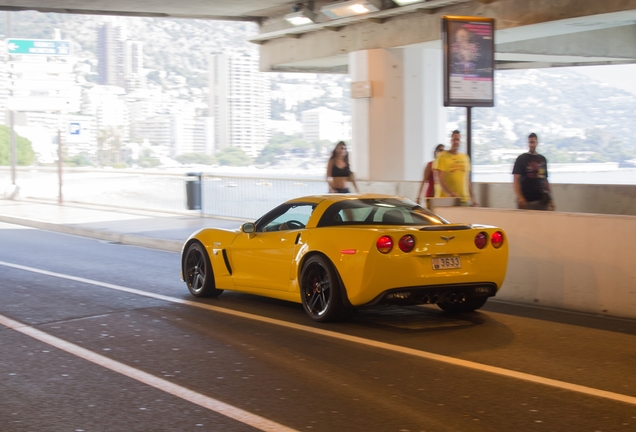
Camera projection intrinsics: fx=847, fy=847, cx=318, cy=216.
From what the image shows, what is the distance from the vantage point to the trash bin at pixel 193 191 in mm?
21938

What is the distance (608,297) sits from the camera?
8.79 m

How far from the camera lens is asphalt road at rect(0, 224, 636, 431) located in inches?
197

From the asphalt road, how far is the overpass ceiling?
1143 cm

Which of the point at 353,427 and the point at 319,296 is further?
the point at 319,296

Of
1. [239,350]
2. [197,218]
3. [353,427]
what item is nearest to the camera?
[353,427]

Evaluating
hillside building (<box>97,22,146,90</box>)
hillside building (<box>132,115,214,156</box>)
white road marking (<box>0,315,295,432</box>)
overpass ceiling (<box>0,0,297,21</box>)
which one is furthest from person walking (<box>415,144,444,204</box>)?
hillside building (<box>97,22,146,90</box>)

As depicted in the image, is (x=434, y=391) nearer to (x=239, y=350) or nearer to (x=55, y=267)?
(x=239, y=350)

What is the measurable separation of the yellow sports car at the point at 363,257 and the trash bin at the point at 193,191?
41.8 ft

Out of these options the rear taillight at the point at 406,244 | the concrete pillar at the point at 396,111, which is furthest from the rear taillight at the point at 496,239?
the concrete pillar at the point at 396,111

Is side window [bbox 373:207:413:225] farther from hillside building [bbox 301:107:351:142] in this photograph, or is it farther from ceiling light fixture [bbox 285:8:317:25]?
hillside building [bbox 301:107:351:142]

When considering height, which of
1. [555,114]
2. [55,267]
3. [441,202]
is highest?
[555,114]

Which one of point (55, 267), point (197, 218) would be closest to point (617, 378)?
point (55, 267)

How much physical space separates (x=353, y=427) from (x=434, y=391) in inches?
38.7

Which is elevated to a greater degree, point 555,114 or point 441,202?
point 555,114
